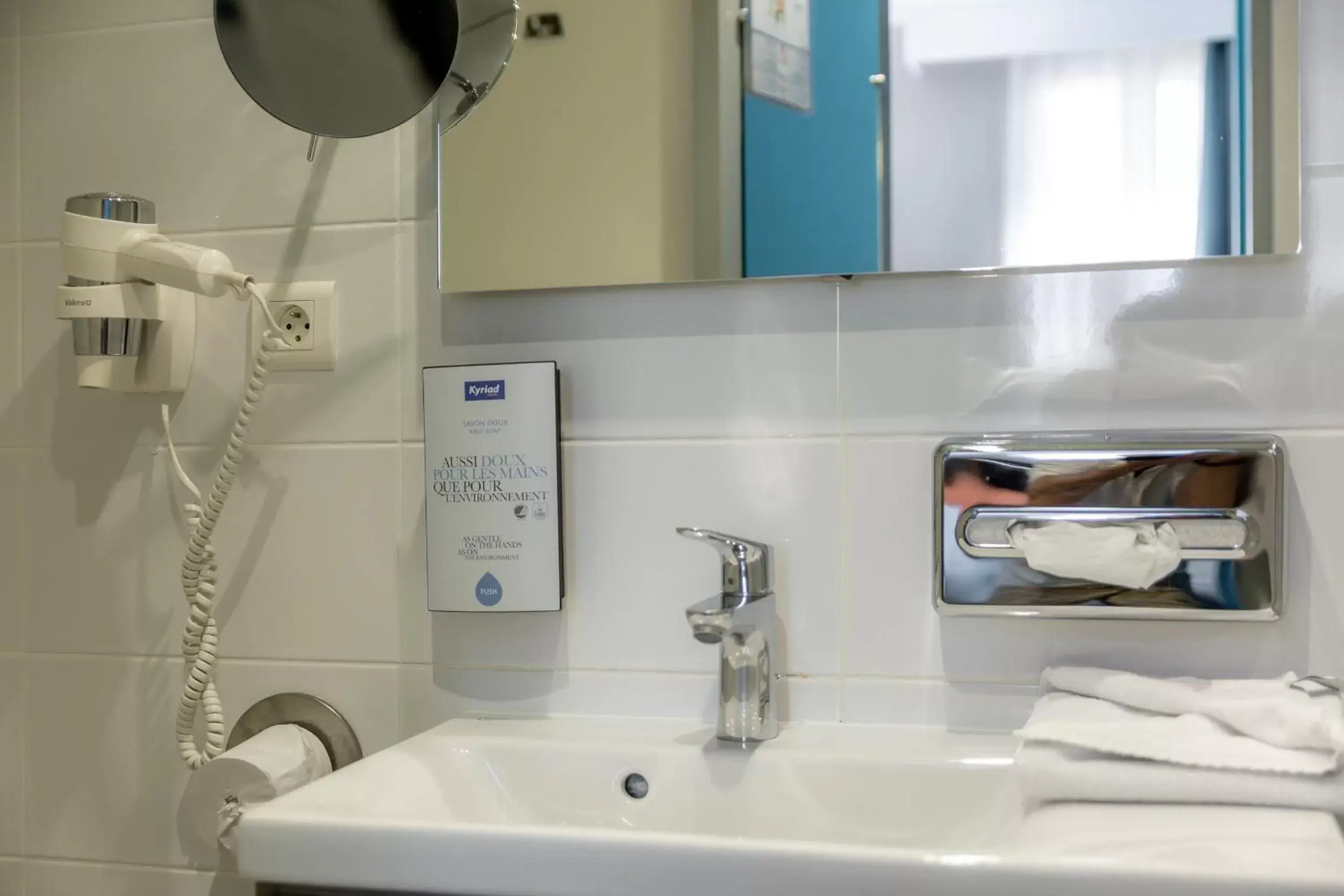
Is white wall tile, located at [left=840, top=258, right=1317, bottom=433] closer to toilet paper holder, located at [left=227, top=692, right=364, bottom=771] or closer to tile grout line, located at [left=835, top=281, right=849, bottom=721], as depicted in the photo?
tile grout line, located at [left=835, top=281, right=849, bottom=721]

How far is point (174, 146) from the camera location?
48.3 inches

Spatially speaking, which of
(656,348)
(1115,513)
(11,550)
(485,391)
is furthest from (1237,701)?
(11,550)

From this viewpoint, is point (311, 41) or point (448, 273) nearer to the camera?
point (311, 41)

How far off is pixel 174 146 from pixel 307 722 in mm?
600

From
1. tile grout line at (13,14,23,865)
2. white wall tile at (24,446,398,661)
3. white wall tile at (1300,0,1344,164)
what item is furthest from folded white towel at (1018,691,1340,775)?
tile grout line at (13,14,23,865)

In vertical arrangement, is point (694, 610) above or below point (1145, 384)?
below

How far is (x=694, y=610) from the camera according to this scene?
0.95 m

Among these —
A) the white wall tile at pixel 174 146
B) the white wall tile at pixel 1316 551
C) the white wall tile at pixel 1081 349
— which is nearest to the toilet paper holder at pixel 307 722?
the white wall tile at pixel 174 146

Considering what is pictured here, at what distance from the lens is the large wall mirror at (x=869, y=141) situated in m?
0.99

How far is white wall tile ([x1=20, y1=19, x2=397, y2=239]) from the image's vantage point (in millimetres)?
1190

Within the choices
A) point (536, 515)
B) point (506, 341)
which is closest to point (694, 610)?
point (536, 515)

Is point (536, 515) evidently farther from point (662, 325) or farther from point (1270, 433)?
point (1270, 433)

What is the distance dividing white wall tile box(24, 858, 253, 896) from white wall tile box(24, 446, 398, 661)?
220 mm

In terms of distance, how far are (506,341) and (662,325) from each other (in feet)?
0.51
